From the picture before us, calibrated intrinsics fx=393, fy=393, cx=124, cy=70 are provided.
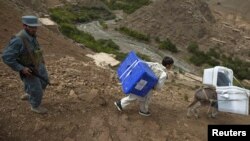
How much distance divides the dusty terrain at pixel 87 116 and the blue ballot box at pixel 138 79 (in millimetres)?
535

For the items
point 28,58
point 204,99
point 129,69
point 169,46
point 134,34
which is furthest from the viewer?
point 134,34

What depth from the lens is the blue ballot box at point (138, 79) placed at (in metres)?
5.66

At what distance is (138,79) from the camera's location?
5.64 meters

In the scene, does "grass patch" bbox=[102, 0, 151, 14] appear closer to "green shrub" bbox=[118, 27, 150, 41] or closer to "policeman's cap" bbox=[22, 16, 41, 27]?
"green shrub" bbox=[118, 27, 150, 41]

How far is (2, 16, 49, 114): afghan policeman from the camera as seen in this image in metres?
4.94

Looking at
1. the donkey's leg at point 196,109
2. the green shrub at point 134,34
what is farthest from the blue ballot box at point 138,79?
the green shrub at point 134,34

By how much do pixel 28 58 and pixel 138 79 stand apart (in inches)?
61.7

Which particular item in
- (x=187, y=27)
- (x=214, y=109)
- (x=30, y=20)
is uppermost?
(x=30, y=20)

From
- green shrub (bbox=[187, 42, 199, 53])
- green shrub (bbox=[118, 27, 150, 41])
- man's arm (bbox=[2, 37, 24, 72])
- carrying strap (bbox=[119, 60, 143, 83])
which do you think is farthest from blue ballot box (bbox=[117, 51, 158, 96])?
green shrub (bbox=[118, 27, 150, 41])

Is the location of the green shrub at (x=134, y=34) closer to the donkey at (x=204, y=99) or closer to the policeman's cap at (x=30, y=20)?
the donkey at (x=204, y=99)

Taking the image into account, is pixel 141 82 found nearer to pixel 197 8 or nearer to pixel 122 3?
pixel 197 8

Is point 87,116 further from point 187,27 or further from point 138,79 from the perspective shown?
point 187,27

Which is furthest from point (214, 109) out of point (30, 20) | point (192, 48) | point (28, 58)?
point (192, 48)

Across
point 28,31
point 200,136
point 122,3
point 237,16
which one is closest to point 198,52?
point 237,16
